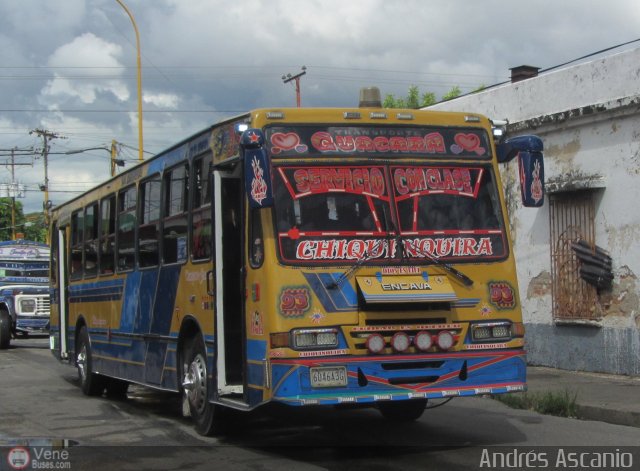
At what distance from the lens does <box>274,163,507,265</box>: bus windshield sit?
25.9ft

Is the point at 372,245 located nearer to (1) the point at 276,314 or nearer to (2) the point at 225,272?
(1) the point at 276,314

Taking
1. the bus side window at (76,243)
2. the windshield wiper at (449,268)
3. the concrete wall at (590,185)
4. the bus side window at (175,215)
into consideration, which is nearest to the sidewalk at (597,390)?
the concrete wall at (590,185)

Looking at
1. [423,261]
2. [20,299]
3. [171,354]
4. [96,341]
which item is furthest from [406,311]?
[20,299]

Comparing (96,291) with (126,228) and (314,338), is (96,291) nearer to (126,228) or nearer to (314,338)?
(126,228)

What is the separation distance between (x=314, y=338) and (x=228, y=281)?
1.52m

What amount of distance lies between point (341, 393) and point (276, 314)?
0.83 metres

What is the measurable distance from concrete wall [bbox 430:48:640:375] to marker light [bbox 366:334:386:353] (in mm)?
7128

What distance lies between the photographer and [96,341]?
1347 cm

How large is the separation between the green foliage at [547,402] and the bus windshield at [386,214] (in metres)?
3.30

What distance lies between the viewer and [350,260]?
7.87 meters

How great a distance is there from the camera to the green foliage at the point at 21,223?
7012cm

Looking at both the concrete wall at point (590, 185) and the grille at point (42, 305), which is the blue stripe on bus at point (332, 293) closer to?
the concrete wall at point (590, 185)

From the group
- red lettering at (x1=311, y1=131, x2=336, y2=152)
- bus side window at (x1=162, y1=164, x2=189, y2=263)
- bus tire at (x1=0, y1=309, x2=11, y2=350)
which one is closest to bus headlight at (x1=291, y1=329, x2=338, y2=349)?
red lettering at (x1=311, y1=131, x2=336, y2=152)

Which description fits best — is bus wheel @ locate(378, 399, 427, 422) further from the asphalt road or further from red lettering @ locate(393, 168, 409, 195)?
red lettering @ locate(393, 168, 409, 195)
